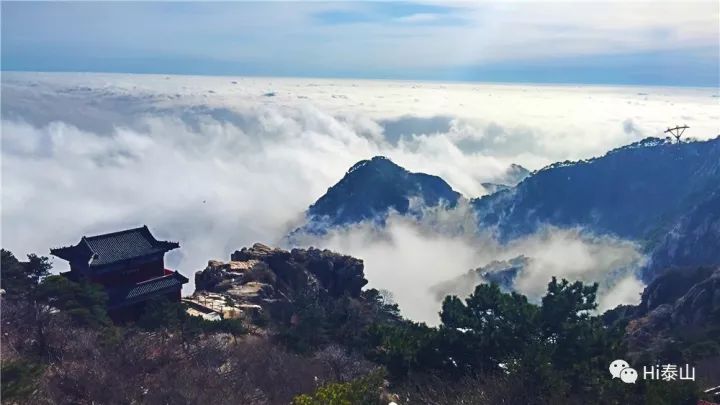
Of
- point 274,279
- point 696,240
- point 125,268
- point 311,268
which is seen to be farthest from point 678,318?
point 696,240

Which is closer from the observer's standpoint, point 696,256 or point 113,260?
point 113,260

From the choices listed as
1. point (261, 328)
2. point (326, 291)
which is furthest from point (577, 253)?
point (261, 328)

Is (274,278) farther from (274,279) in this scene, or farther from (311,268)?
(311,268)

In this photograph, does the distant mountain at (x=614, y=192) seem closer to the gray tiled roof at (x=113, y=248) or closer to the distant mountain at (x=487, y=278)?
the distant mountain at (x=487, y=278)

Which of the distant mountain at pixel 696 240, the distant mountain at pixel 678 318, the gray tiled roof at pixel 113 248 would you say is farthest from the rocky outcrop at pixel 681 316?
the gray tiled roof at pixel 113 248

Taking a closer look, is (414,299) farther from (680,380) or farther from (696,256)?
(680,380)

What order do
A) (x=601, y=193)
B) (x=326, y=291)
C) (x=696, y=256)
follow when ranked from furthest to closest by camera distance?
(x=601, y=193), (x=696, y=256), (x=326, y=291)
